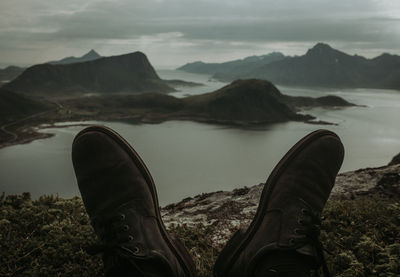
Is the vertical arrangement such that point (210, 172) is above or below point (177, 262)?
below

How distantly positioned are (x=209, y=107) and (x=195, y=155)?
49.5 m

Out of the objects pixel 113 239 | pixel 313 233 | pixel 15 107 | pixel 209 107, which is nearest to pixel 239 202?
pixel 313 233

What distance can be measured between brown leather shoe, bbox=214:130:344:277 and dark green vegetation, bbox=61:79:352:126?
87469mm

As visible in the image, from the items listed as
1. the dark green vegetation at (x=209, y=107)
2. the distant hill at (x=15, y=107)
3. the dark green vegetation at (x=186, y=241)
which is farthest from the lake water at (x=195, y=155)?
the dark green vegetation at (x=186, y=241)

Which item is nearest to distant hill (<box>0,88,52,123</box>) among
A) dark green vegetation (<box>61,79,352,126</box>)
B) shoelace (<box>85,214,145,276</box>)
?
dark green vegetation (<box>61,79,352,126</box>)

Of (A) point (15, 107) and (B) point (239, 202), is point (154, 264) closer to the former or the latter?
(B) point (239, 202)

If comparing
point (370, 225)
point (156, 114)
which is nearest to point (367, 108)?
point (156, 114)

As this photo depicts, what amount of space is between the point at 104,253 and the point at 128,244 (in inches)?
6.0

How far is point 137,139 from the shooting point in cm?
6266

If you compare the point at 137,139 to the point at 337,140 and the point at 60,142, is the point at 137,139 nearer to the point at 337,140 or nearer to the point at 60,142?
the point at 60,142

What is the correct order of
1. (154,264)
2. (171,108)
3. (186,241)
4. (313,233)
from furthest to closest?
(171,108)
(186,241)
(313,233)
(154,264)

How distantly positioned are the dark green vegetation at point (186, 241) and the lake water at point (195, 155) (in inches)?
1212

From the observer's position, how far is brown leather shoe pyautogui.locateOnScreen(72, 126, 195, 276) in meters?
1.82

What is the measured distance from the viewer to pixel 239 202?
3.56 m
